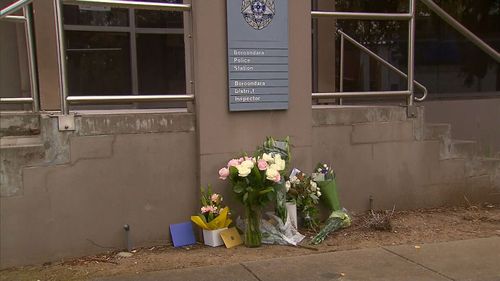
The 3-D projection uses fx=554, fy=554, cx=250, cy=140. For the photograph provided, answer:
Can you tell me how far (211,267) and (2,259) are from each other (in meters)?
1.59

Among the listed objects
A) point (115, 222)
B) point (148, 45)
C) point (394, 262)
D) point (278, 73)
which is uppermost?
point (148, 45)

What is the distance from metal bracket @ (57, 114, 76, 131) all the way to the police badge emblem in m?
1.72

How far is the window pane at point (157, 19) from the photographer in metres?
6.75

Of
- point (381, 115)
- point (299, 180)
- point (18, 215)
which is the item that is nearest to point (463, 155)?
point (381, 115)

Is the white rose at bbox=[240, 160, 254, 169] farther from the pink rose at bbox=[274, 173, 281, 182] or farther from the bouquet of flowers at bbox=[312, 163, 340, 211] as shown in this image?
the bouquet of flowers at bbox=[312, 163, 340, 211]

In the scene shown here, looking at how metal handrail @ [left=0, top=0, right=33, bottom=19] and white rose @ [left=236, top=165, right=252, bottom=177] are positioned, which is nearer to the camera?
metal handrail @ [left=0, top=0, right=33, bottom=19]

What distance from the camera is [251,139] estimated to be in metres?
5.09

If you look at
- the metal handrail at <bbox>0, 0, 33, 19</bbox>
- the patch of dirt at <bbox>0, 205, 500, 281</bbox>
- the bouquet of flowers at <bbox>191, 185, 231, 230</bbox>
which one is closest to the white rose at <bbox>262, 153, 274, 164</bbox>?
the bouquet of flowers at <bbox>191, 185, 231, 230</bbox>

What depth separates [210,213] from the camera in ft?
15.7

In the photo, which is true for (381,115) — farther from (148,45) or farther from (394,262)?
(148,45)

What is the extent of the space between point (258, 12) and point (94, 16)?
8.30ft

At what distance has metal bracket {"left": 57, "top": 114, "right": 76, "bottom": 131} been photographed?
4.38 m

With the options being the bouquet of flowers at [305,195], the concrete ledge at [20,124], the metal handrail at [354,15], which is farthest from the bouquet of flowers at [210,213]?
the metal handrail at [354,15]

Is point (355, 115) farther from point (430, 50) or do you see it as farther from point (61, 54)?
point (430, 50)
